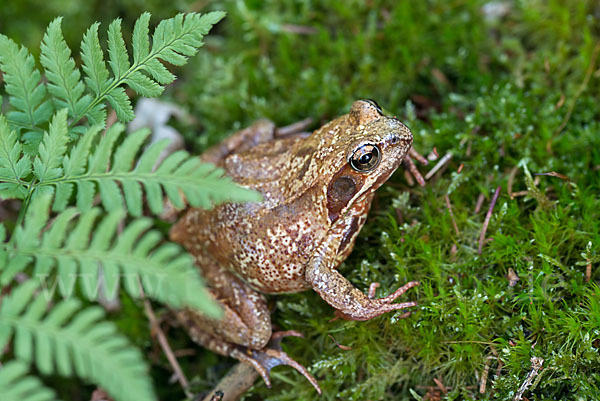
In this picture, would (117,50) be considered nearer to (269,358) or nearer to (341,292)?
(341,292)

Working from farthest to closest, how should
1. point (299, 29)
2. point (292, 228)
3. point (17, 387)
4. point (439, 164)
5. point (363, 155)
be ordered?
1. point (299, 29)
2. point (439, 164)
3. point (292, 228)
4. point (363, 155)
5. point (17, 387)

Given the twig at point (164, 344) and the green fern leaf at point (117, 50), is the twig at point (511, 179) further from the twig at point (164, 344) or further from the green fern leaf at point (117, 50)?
the twig at point (164, 344)

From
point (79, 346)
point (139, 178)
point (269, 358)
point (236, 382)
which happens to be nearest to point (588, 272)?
point (269, 358)

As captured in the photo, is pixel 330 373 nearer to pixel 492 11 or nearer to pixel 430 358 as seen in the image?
pixel 430 358

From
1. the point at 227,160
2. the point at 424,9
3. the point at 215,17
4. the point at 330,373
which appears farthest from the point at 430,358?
the point at 424,9

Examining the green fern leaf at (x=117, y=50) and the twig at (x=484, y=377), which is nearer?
the green fern leaf at (x=117, y=50)

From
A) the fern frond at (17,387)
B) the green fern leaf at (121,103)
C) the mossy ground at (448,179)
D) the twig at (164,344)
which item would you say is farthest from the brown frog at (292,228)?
the fern frond at (17,387)
